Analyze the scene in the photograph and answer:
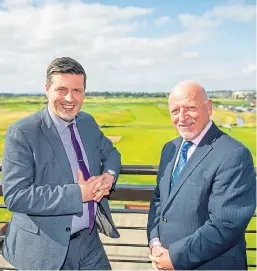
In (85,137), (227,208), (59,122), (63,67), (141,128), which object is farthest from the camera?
(141,128)

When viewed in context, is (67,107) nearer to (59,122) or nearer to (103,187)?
(59,122)

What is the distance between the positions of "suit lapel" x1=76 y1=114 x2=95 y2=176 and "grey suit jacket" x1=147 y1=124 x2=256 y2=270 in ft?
1.37

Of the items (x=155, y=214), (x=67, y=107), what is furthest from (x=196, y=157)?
(x=67, y=107)

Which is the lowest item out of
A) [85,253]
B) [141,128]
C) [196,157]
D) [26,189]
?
[141,128]

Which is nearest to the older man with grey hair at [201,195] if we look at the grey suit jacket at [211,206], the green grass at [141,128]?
the grey suit jacket at [211,206]

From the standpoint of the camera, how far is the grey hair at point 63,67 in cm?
173

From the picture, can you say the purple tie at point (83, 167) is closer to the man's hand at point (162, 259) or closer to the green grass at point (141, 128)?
the man's hand at point (162, 259)

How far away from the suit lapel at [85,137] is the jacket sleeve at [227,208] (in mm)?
649

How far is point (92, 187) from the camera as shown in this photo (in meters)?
1.77

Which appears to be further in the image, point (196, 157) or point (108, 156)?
point (108, 156)

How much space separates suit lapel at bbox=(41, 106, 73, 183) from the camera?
69.8 inches

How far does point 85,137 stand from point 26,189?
18.0 inches

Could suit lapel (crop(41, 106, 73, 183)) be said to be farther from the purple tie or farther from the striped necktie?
the striped necktie

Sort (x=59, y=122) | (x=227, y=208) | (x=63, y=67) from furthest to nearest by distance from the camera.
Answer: (x=59, y=122), (x=63, y=67), (x=227, y=208)
